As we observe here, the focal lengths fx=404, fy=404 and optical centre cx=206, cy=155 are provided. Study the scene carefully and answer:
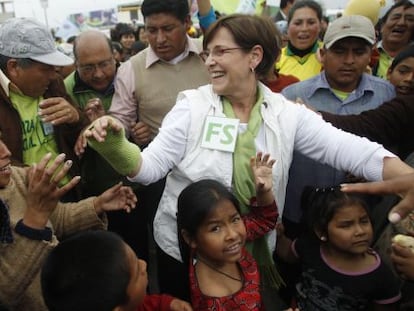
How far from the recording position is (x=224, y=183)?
1784 mm

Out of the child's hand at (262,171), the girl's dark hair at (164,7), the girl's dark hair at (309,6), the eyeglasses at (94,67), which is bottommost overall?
the child's hand at (262,171)

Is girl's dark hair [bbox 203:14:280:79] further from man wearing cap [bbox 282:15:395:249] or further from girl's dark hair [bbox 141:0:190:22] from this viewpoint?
girl's dark hair [bbox 141:0:190:22]

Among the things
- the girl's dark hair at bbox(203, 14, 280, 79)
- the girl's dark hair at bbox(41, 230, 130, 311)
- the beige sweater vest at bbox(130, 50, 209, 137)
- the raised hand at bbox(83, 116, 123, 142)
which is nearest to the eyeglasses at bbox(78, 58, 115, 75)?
the beige sweater vest at bbox(130, 50, 209, 137)

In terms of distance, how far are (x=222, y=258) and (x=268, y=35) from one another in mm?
1065

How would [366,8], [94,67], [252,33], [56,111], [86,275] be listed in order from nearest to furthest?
[86,275] → [252,33] → [56,111] → [94,67] → [366,8]

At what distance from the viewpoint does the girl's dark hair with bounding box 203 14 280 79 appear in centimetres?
188

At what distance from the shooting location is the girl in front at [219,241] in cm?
164

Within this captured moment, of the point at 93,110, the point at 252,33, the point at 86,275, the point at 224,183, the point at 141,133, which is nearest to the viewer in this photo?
the point at 86,275

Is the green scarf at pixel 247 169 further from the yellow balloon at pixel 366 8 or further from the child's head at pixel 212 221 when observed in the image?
the yellow balloon at pixel 366 8

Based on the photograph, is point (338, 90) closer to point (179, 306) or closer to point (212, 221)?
point (212, 221)

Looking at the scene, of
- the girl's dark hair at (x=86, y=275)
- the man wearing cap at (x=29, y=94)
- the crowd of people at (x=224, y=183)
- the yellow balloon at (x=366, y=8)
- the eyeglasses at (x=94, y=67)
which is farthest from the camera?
the yellow balloon at (x=366, y=8)

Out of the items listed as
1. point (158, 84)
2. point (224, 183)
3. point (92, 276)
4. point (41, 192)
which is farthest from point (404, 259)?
point (158, 84)

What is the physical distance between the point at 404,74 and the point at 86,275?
2.07m

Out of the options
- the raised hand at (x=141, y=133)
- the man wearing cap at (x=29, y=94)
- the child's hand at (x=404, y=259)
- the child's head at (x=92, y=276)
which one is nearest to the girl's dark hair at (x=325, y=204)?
the child's hand at (x=404, y=259)
